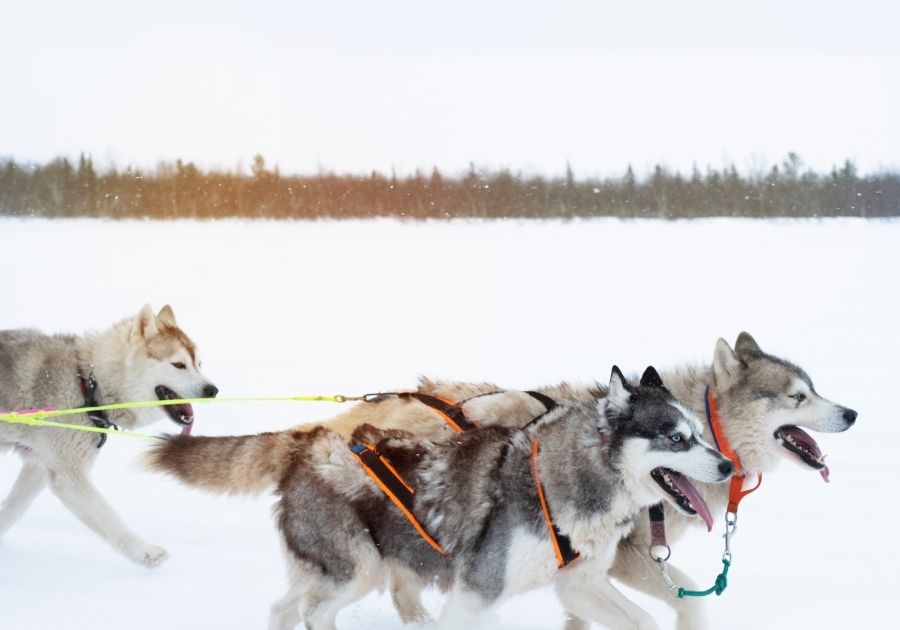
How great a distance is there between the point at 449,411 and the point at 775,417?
120 centimetres

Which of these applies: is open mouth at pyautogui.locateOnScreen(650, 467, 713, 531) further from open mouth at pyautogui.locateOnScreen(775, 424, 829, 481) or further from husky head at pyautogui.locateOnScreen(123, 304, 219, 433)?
husky head at pyautogui.locateOnScreen(123, 304, 219, 433)

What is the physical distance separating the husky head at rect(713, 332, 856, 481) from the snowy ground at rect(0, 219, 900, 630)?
649 millimetres

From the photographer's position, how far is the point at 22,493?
4.70 m

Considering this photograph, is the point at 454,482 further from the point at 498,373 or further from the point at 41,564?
the point at 498,373

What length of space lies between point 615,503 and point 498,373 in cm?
563

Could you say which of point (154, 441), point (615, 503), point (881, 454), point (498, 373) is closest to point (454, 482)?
point (615, 503)

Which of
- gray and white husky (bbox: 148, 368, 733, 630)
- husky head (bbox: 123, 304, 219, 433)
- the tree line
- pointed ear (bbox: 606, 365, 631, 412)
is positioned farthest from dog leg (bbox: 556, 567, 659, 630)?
the tree line

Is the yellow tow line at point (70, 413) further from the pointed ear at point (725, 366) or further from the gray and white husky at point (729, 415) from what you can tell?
the pointed ear at point (725, 366)

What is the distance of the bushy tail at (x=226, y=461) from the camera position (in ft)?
11.2

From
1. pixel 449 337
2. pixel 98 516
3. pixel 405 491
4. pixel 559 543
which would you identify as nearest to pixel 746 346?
pixel 559 543

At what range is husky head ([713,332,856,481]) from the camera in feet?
12.3

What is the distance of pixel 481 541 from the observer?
3.16m

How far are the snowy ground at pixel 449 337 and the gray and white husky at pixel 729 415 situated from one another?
50 cm

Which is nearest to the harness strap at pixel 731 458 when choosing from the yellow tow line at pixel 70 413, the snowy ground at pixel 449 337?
the snowy ground at pixel 449 337
